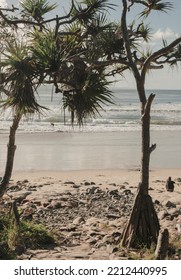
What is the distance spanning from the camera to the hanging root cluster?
259 inches

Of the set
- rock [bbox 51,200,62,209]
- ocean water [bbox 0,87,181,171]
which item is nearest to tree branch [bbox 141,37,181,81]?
rock [bbox 51,200,62,209]

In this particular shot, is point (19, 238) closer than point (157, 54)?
No

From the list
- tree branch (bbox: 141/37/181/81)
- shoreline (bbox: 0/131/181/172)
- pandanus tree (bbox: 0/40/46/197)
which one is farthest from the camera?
shoreline (bbox: 0/131/181/172)

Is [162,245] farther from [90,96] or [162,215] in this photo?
[162,215]

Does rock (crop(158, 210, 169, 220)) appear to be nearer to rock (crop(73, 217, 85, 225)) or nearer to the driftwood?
rock (crop(73, 217, 85, 225))

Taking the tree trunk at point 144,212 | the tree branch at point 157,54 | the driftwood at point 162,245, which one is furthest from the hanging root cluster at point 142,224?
the tree branch at point 157,54

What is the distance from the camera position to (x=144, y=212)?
260 inches

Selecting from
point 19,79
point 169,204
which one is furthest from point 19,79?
point 169,204

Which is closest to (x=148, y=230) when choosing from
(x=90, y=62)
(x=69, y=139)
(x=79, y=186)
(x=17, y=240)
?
(x=17, y=240)

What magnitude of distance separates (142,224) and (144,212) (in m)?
0.18

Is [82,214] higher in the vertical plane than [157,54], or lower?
lower

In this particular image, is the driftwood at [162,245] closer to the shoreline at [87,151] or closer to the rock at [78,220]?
the rock at [78,220]

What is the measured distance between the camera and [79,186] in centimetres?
1359

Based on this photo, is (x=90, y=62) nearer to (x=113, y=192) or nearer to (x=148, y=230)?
(x=148, y=230)
